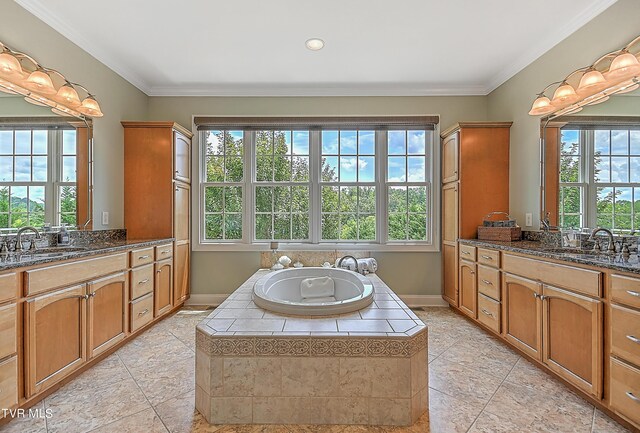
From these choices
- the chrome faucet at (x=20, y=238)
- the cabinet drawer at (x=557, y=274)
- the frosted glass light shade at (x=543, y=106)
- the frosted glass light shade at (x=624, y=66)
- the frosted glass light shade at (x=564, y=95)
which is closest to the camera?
the cabinet drawer at (x=557, y=274)

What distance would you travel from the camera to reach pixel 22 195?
84.4 inches

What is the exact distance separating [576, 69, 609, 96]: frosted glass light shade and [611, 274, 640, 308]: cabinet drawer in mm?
1456

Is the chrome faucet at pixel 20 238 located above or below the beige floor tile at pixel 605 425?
above

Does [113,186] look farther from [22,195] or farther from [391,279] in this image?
[391,279]

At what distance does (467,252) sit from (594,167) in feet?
3.92

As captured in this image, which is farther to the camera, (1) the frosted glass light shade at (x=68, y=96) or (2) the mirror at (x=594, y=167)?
(1) the frosted glass light shade at (x=68, y=96)

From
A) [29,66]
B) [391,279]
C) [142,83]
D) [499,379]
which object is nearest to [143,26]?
[29,66]

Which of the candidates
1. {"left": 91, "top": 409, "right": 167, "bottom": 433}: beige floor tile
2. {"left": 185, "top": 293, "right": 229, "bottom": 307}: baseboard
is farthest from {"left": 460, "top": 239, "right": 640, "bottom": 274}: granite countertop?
{"left": 185, "top": 293, "right": 229, "bottom": 307}: baseboard

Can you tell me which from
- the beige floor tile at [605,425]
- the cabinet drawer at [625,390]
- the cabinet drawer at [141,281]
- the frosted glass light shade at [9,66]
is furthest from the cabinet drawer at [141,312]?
the cabinet drawer at [625,390]

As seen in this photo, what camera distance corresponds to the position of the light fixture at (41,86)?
79.4 inches

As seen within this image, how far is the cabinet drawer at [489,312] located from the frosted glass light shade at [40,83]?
3.89 metres

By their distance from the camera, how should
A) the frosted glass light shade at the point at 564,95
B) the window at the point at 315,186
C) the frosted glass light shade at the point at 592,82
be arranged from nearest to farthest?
the frosted glass light shade at the point at 592,82 < the frosted glass light shade at the point at 564,95 < the window at the point at 315,186

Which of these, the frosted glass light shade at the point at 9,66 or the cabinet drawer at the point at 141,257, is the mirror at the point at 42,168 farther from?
the cabinet drawer at the point at 141,257

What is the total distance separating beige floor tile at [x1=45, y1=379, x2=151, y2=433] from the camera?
158 cm
